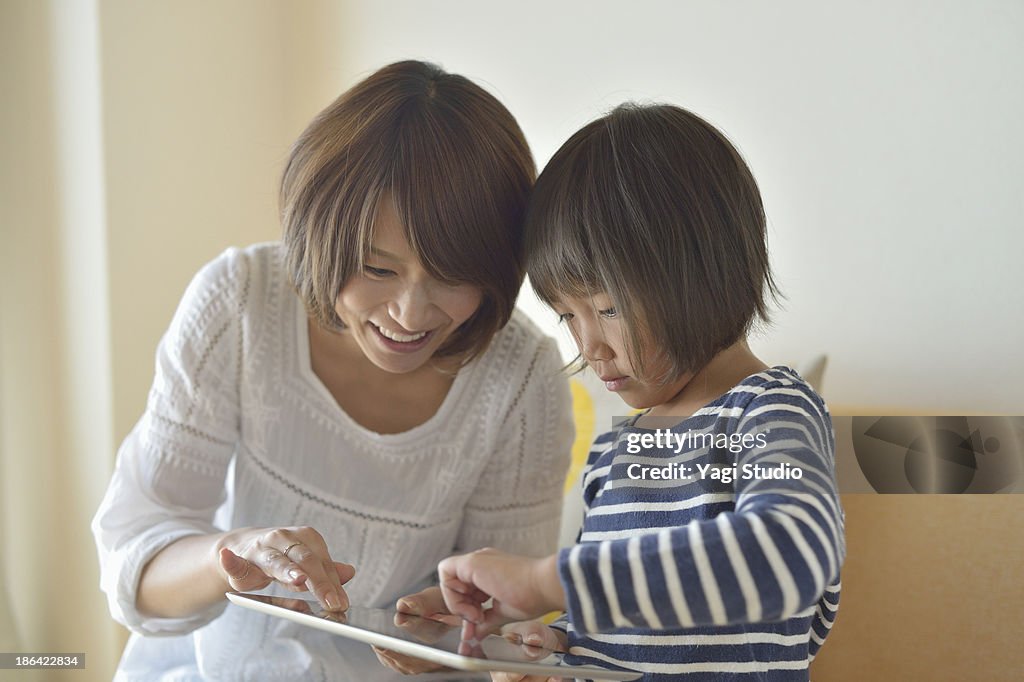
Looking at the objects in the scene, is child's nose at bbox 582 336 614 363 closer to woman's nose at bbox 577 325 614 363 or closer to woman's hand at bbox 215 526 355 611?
woman's nose at bbox 577 325 614 363

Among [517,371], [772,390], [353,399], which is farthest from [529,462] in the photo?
[772,390]

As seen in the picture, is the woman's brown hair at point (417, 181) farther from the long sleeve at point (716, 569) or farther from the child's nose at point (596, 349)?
the long sleeve at point (716, 569)

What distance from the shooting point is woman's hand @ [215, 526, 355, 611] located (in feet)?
2.38

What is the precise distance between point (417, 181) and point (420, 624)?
0.40 m

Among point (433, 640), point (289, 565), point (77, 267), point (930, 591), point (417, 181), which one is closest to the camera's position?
point (433, 640)

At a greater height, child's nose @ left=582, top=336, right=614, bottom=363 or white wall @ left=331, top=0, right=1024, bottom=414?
white wall @ left=331, top=0, right=1024, bottom=414

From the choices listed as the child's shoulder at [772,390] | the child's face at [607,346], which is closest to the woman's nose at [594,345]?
the child's face at [607,346]

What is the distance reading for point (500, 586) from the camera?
0.59 metres

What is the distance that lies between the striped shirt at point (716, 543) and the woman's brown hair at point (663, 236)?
8 centimetres

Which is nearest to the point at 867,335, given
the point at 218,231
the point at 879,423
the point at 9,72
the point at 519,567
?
the point at 879,423

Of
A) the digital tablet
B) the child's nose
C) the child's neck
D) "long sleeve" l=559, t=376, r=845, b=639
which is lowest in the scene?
the digital tablet

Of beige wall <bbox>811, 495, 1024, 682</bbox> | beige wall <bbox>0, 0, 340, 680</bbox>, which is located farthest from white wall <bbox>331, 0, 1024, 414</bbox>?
beige wall <bbox>0, 0, 340, 680</bbox>

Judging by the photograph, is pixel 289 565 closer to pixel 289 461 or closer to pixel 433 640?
pixel 433 640

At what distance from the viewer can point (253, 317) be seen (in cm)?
104
